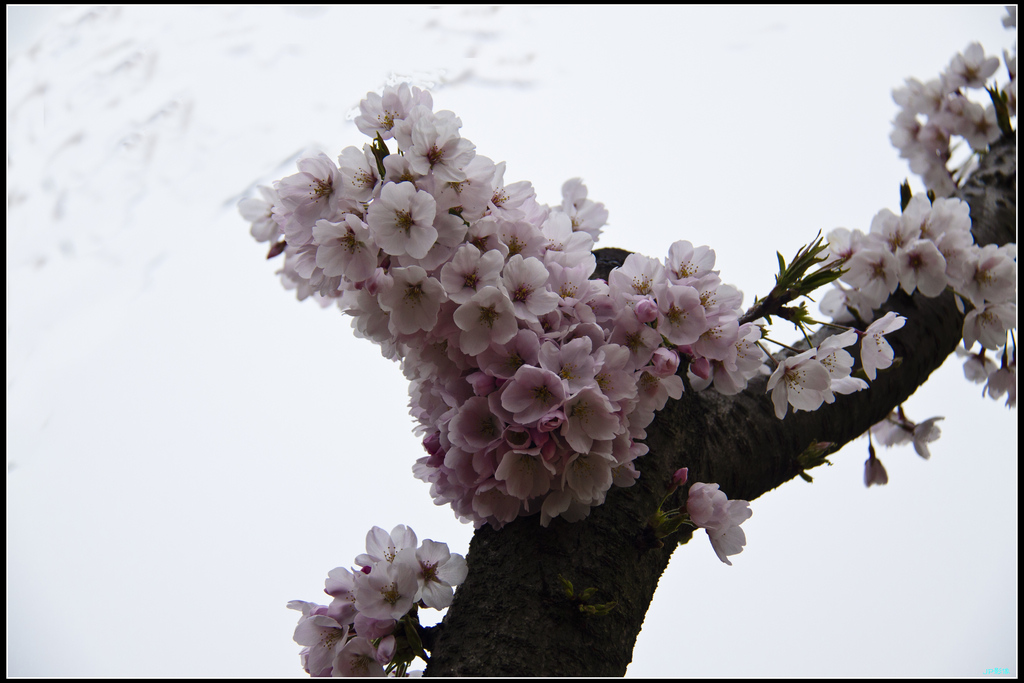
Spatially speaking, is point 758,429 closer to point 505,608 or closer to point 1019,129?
point 505,608

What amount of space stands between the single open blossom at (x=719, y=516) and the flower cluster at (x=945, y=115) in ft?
5.07

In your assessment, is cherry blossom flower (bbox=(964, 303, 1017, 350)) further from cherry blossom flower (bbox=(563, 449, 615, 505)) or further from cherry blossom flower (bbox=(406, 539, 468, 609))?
cherry blossom flower (bbox=(406, 539, 468, 609))

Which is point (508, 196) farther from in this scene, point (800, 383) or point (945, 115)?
point (945, 115)

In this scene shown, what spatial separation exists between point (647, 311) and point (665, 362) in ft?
0.23

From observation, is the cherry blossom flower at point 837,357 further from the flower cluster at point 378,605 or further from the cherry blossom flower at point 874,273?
the flower cluster at point 378,605

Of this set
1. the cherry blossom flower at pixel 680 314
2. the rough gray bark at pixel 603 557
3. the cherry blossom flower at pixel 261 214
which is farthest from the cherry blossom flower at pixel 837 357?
the cherry blossom flower at pixel 261 214

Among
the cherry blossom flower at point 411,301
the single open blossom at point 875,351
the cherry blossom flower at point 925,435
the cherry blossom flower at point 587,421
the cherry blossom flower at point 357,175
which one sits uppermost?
the cherry blossom flower at point 925,435

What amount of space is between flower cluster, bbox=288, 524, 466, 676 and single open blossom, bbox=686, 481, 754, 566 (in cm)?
34

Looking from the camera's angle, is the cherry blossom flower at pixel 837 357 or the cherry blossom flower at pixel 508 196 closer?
the cherry blossom flower at pixel 508 196

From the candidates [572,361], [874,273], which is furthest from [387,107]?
[874,273]

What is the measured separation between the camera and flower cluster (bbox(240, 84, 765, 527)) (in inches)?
30.1

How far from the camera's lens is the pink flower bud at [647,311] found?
81cm

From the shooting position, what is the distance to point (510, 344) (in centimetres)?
80

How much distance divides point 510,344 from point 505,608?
34 cm
